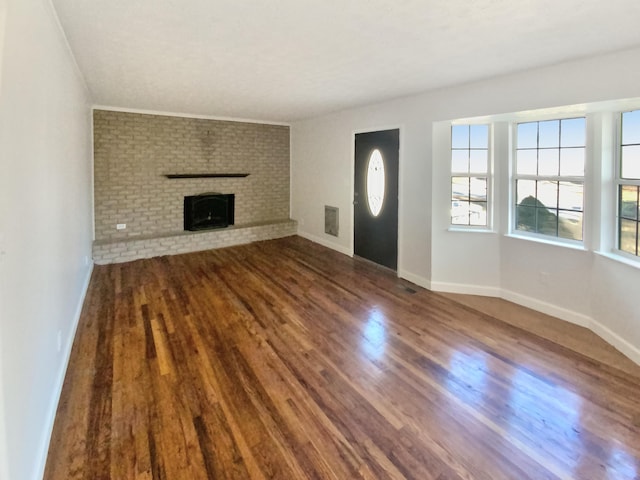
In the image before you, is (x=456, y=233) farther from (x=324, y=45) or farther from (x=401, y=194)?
(x=324, y=45)

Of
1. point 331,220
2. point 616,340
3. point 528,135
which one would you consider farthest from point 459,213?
point 331,220

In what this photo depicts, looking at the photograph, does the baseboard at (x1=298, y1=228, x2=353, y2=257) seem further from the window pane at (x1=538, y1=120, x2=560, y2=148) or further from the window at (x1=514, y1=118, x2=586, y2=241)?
the window pane at (x1=538, y1=120, x2=560, y2=148)

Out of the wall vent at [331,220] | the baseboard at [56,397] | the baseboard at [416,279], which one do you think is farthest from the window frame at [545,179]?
the baseboard at [56,397]

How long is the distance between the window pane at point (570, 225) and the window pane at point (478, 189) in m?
0.82

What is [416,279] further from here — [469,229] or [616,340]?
[616,340]

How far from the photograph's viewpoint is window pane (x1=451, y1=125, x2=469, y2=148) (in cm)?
424

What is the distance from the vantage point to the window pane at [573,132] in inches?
135

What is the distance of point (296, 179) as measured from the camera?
295 inches

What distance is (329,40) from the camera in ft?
8.66

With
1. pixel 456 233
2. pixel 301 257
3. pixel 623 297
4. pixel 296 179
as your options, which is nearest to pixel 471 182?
pixel 456 233

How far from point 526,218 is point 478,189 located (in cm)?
63

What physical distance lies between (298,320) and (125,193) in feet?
13.7

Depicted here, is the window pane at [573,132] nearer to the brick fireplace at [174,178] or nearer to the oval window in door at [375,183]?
the oval window in door at [375,183]

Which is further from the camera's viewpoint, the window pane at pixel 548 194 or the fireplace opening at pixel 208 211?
the fireplace opening at pixel 208 211
